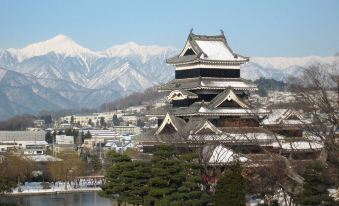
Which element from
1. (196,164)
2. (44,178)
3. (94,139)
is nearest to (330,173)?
(196,164)

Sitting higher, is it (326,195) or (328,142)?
(328,142)

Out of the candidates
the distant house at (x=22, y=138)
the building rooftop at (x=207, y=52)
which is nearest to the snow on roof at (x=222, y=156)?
the building rooftop at (x=207, y=52)

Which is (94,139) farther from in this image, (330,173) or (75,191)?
(330,173)

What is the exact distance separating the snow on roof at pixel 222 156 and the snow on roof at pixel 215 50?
582 centimetres

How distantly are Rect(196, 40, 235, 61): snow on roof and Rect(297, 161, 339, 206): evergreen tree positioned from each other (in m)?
15.9

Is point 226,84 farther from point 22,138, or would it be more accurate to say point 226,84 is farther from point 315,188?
point 22,138

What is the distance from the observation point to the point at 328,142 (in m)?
20.4

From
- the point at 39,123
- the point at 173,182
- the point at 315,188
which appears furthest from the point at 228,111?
the point at 39,123

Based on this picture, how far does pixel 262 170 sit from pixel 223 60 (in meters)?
9.63

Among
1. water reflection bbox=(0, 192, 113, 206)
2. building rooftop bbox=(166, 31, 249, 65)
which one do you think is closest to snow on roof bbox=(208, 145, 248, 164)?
building rooftop bbox=(166, 31, 249, 65)

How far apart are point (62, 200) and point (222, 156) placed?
55.6ft

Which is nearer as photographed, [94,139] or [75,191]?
[75,191]

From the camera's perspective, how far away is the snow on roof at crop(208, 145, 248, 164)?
3241 centimetres

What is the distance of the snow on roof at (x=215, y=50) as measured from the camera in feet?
123
